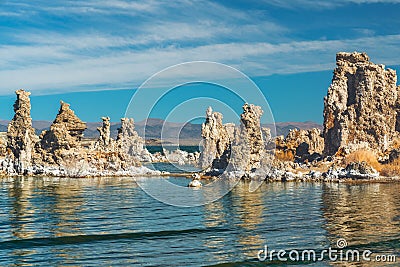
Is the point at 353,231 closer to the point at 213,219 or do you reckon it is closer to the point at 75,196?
the point at 213,219

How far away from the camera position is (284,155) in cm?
9094

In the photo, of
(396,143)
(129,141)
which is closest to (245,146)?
(396,143)

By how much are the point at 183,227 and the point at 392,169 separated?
4780 centimetres

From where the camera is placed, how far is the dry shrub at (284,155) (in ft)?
295

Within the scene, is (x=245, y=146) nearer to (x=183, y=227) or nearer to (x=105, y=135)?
(x=105, y=135)

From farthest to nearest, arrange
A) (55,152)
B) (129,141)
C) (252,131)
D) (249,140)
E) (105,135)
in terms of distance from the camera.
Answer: (129,141)
(105,135)
(55,152)
(252,131)
(249,140)

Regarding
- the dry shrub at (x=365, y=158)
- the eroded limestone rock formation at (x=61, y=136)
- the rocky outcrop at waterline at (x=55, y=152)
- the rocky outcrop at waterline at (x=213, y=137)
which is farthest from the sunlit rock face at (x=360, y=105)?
the eroded limestone rock formation at (x=61, y=136)

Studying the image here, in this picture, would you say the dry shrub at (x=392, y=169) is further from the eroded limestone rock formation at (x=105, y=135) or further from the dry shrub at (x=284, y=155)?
the eroded limestone rock formation at (x=105, y=135)

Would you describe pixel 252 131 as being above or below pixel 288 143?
above

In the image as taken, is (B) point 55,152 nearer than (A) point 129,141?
Yes

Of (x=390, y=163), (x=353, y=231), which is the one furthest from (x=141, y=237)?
(x=390, y=163)

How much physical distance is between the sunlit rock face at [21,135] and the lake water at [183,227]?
33619 millimetres
